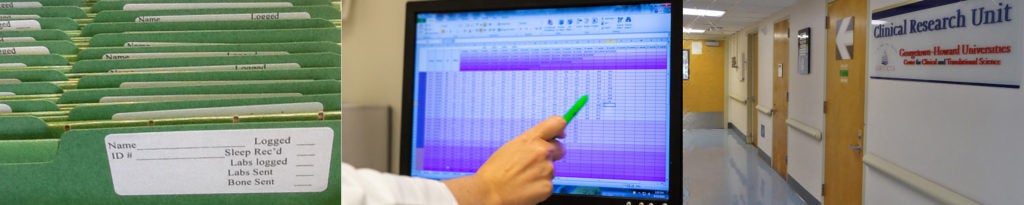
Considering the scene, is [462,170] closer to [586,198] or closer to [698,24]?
[586,198]

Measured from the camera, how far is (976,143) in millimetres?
1716

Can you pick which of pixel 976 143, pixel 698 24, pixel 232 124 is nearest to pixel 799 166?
pixel 698 24

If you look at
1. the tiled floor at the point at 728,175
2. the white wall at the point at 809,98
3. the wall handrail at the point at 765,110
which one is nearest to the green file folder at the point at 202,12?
the tiled floor at the point at 728,175

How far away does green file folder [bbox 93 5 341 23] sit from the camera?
22 centimetres

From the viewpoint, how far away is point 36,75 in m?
0.21

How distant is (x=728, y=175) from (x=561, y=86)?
454 cm

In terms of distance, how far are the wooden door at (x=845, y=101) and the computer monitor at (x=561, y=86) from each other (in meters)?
2.55

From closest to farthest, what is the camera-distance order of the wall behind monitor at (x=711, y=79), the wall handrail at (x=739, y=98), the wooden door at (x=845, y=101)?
the wooden door at (x=845, y=101), the wall behind monitor at (x=711, y=79), the wall handrail at (x=739, y=98)

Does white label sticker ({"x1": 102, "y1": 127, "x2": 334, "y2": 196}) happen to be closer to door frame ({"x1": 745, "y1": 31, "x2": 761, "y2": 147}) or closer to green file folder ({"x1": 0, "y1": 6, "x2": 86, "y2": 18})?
green file folder ({"x1": 0, "y1": 6, "x2": 86, "y2": 18})

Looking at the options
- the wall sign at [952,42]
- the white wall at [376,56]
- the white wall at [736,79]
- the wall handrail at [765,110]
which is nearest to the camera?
the white wall at [376,56]

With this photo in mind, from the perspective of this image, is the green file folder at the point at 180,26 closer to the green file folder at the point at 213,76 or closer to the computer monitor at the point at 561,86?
the green file folder at the point at 213,76

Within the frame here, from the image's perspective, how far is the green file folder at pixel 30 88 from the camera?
0.21 metres

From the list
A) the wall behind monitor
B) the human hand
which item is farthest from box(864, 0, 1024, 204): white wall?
the human hand

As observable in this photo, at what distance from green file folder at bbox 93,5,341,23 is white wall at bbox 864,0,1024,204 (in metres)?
1.94
